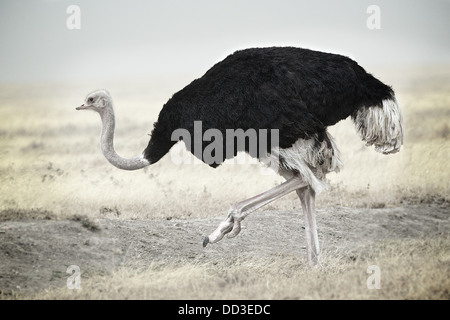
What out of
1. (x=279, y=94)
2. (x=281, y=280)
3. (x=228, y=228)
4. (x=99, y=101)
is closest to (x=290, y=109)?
(x=279, y=94)

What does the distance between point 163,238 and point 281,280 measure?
8.60 ft

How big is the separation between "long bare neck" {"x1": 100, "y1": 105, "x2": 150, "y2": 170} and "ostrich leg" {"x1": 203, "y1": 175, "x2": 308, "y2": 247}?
1.53 m

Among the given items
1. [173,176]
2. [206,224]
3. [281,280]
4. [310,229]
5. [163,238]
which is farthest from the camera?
[173,176]

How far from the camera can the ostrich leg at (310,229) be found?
29.6 feet

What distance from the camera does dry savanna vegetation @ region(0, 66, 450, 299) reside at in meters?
7.86

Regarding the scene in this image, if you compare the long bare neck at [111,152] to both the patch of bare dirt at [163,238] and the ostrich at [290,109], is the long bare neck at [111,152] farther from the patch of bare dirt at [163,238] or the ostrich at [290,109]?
the patch of bare dirt at [163,238]

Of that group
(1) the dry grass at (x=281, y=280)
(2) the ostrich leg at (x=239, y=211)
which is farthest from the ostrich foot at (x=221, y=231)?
(1) the dry grass at (x=281, y=280)

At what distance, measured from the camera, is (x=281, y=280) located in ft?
26.2

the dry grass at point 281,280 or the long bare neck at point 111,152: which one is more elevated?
the long bare neck at point 111,152

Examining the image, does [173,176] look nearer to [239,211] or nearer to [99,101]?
[99,101]

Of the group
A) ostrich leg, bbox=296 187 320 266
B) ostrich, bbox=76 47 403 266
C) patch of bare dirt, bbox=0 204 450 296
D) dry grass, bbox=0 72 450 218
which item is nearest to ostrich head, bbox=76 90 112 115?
ostrich, bbox=76 47 403 266

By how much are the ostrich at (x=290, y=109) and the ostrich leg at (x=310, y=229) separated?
13mm
